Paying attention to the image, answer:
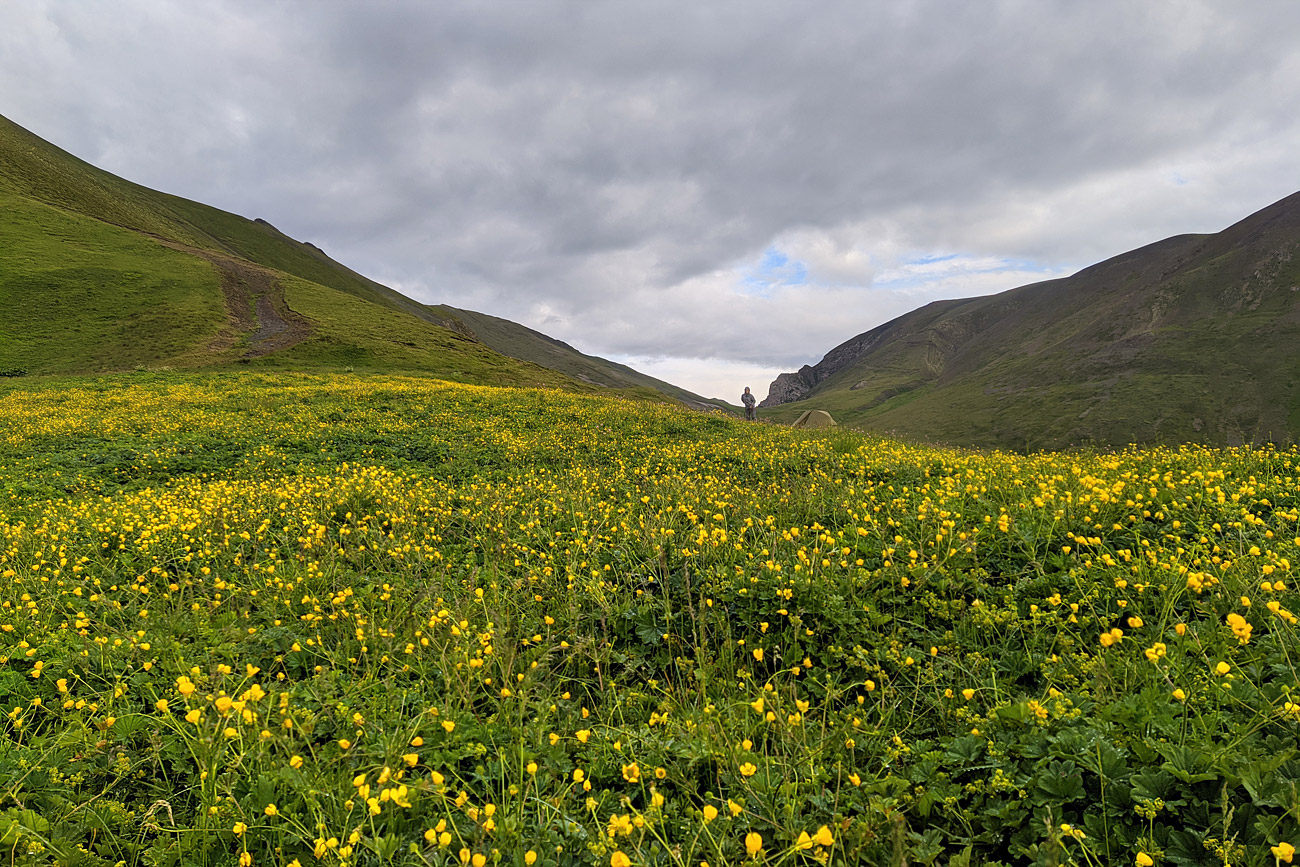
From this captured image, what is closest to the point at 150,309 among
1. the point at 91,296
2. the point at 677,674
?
the point at 91,296

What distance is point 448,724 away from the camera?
10.1 feet

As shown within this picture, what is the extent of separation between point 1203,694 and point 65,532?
39.3 feet

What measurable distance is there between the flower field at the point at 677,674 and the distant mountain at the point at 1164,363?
2671 inches

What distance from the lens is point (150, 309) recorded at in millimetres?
47062

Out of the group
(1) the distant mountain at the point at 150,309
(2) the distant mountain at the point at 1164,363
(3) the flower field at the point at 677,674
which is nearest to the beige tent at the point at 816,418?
(3) the flower field at the point at 677,674

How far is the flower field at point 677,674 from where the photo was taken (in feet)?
8.20

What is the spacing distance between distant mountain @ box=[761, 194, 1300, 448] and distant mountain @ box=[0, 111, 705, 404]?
2704 inches

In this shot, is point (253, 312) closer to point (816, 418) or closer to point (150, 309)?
point (150, 309)

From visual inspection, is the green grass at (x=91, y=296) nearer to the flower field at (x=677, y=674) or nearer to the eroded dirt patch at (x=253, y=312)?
the eroded dirt patch at (x=253, y=312)

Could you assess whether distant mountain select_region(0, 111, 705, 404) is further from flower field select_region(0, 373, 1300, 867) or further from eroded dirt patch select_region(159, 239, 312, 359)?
flower field select_region(0, 373, 1300, 867)

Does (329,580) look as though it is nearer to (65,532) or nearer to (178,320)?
(65,532)

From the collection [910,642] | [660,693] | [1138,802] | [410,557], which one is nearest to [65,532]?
[410,557]

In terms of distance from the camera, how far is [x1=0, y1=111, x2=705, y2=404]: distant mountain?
4072cm

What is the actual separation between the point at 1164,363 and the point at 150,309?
470 feet
